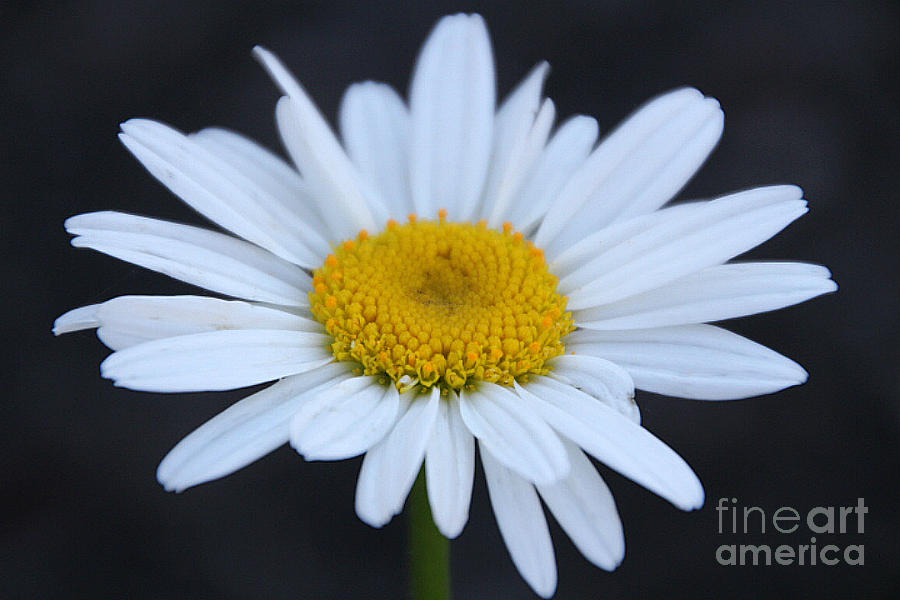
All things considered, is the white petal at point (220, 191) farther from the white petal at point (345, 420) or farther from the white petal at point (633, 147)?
the white petal at point (633, 147)

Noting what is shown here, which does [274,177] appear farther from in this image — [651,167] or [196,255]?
[651,167]

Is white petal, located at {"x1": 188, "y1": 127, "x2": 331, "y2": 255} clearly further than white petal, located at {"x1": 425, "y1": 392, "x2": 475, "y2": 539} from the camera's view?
Yes

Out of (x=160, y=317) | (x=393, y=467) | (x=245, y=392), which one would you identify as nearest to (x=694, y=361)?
(x=393, y=467)

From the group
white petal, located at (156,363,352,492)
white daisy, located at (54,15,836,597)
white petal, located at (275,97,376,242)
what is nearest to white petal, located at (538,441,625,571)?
white daisy, located at (54,15,836,597)

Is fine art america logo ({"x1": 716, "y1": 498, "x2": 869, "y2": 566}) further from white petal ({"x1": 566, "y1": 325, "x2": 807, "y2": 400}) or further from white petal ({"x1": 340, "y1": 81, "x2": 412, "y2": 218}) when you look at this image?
white petal ({"x1": 340, "y1": 81, "x2": 412, "y2": 218})

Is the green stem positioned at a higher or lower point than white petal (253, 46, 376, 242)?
lower

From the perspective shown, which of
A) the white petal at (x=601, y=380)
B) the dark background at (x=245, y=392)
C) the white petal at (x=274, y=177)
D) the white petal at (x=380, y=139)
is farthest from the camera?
the dark background at (x=245, y=392)

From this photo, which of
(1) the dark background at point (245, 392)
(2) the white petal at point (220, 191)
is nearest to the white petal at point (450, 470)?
(2) the white petal at point (220, 191)
